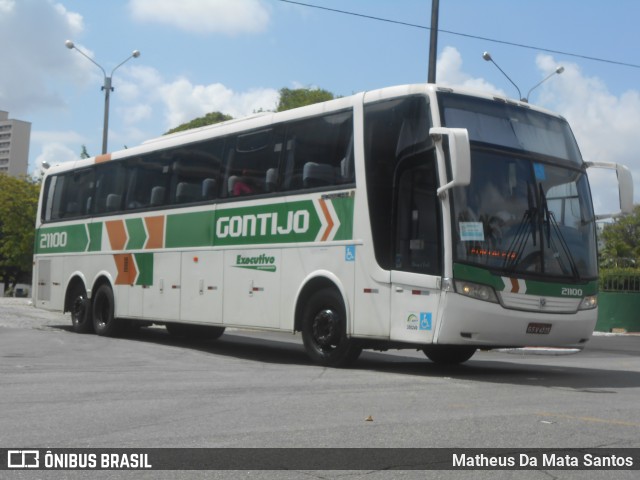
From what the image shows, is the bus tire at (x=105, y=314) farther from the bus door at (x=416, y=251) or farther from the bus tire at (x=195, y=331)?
the bus door at (x=416, y=251)

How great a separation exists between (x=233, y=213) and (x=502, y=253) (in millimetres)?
5142

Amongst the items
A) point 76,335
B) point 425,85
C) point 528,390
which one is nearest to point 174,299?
point 76,335

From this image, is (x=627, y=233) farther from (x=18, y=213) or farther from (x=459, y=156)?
(x=459, y=156)

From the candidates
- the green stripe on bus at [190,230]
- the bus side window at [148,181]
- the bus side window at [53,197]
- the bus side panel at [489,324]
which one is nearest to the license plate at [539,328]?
the bus side panel at [489,324]

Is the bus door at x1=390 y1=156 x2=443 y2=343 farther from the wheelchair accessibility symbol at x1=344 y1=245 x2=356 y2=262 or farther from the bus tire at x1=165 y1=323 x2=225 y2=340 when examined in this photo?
the bus tire at x1=165 y1=323 x2=225 y2=340

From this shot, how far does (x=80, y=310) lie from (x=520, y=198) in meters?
11.5

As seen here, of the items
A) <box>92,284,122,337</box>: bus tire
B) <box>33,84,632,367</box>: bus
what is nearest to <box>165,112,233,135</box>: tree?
<box>92,284,122,337</box>: bus tire

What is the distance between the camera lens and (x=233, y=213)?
1538cm

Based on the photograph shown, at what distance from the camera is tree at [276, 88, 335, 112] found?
69125mm

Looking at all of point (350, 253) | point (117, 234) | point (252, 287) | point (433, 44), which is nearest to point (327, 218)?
point (350, 253)

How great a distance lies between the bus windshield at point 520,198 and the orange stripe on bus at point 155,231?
23.7 feet

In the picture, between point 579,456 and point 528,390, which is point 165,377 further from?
point 579,456

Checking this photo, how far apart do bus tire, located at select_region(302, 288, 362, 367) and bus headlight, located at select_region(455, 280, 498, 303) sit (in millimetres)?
1966
